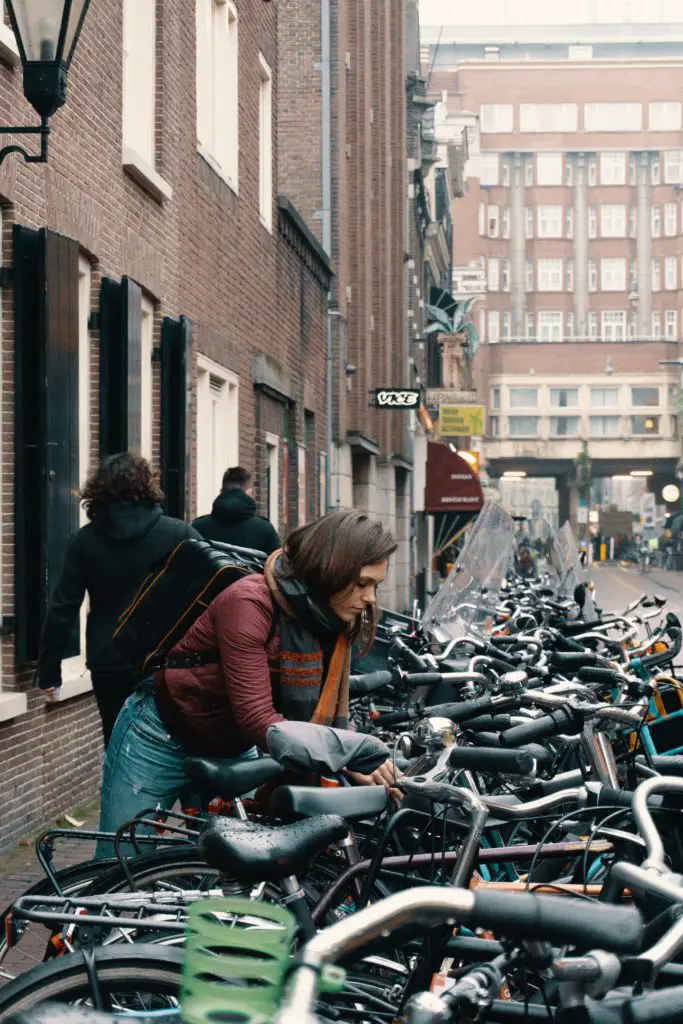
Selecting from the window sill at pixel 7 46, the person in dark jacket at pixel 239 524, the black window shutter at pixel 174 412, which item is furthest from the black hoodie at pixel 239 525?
the window sill at pixel 7 46

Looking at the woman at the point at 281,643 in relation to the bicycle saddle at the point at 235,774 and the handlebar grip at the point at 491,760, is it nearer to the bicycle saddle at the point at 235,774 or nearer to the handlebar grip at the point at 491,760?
the handlebar grip at the point at 491,760

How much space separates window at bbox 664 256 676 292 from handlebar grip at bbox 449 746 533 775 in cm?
11868

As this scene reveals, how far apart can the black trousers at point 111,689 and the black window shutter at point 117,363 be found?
13.3 ft

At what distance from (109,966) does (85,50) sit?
8364mm

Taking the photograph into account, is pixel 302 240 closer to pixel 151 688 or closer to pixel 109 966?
pixel 151 688

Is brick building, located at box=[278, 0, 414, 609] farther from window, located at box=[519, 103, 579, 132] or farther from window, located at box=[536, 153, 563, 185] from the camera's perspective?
window, located at box=[536, 153, 563, 185]

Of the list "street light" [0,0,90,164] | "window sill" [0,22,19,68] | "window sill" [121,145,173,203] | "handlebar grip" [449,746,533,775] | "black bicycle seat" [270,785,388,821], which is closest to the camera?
"black bicycle seat" [270,785,388,821]

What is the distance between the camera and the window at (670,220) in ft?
393

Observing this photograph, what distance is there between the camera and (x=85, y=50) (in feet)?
33.2

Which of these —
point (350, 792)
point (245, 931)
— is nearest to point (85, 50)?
point (350, 792)

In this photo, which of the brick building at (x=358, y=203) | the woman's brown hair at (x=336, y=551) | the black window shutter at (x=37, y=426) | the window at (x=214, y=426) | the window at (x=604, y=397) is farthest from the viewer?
the window at (x=604, y=397)

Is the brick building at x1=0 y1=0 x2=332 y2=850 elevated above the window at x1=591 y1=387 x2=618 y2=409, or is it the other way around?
the window at x1=591 y1=387 x2=618 y2=409

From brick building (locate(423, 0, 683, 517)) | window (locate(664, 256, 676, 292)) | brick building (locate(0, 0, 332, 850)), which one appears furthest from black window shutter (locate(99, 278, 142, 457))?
window (locate(664, 256, 676, 292))

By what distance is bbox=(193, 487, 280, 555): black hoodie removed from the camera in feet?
33.9
